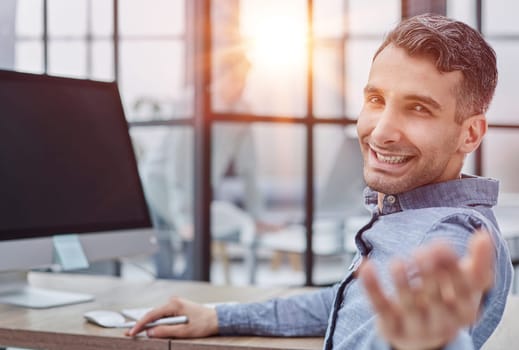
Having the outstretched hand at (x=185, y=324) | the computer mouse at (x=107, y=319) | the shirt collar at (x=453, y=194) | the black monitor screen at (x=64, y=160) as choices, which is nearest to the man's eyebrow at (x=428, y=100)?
the shirt collar at (x=453, y=194)

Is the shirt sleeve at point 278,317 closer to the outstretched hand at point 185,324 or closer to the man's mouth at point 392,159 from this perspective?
the outstretched hand at point 185,324

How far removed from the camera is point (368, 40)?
3283 millimetres

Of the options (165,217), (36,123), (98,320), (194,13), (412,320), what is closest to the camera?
(412,320)

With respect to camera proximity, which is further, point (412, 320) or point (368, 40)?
point (368, 40)

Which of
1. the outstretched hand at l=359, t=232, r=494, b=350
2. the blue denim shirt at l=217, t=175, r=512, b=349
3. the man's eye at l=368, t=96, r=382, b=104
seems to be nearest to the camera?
the outstretched hand at l=359, t=232, r=494, b=350

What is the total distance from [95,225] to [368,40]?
6.14ft

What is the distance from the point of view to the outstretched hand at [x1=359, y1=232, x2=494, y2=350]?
2.09 ft

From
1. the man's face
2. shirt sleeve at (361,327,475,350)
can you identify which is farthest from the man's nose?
shirt sleeve at (361,327,475,350)

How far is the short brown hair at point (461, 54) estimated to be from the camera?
3.42ft

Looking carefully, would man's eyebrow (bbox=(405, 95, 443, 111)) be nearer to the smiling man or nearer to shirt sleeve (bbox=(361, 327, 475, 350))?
the smiling man

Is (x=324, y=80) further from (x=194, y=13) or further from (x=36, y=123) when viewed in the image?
(x=36, y=123)

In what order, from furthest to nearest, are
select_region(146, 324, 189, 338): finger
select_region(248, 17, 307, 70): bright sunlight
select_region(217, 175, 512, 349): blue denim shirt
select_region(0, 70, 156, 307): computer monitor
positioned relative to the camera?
select_region(248, 17, 307, 70): bright sunlight → select_region(0, 70, 156, 307): computer monitor → select_region(146, 324, 189, 338): finger → select_region(217, 175, 512, 349): blue denim shirt

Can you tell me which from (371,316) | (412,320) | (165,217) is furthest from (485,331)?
(165,217)

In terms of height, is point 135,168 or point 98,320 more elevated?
point 135,168
